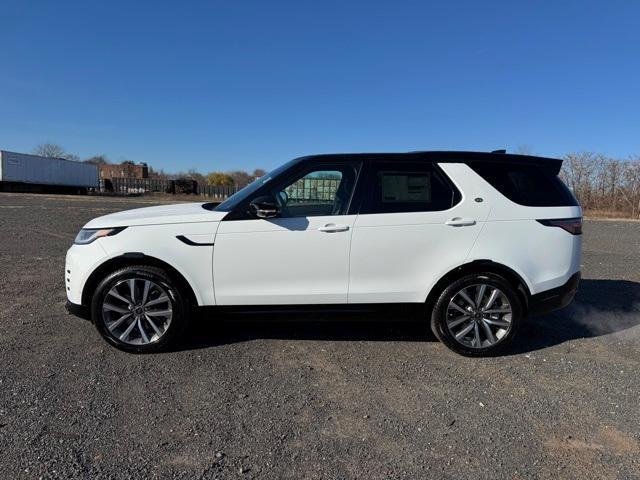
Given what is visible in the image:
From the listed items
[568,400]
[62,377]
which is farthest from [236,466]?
[568,400]

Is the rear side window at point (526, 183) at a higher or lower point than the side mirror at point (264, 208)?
higher

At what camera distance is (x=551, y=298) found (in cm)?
437

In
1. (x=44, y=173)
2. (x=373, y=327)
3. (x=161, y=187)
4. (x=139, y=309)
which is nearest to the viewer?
(x=139, y=309)

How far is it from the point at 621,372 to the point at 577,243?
1185 mm

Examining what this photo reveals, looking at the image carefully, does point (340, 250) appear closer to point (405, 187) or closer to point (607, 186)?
point (405, 187)

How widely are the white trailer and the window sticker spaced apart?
171ft

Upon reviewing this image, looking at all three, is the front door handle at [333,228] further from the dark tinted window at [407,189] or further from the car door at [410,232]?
the dark tinted window at [407,189]

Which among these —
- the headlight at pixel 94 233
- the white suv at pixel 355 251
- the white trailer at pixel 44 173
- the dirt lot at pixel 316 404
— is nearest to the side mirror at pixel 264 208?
the white suv at pixel 355 251

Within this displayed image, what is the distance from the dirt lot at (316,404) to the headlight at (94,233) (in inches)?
39.3

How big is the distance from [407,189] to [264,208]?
1320mm

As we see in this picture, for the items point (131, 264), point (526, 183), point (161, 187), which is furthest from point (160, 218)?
point (161, 187)

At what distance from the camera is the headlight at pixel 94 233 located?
4.15 meters

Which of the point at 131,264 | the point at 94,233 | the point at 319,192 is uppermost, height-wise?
the point at 319,192

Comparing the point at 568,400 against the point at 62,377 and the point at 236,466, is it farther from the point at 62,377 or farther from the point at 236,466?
the point at 62,377
